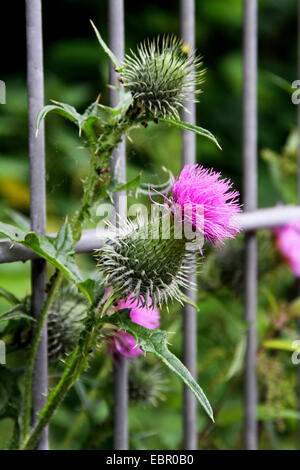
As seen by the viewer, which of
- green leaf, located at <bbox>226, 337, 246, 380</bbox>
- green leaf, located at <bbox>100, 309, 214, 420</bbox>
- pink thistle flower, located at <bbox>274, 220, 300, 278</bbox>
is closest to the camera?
green leaf, located at <bbox>100, 309, 214, 420</bbox>

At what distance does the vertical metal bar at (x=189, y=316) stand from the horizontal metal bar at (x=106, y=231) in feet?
0.71

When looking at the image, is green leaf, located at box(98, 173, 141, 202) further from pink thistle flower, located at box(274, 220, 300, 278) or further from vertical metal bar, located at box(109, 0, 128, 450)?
pink thistle flower, located at box(274, 220, 300, 278)

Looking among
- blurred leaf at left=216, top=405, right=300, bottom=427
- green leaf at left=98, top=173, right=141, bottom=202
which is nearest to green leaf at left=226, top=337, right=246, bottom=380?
blurred leaf at left=216, top=405, right=300, bottom=427

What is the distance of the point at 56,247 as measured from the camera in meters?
1.03

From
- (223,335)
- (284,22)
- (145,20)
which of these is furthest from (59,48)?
(223,335)

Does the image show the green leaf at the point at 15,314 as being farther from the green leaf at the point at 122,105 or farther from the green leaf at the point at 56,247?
the green leaf at the point at 122,105

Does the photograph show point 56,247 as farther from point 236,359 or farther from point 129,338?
point 236,359

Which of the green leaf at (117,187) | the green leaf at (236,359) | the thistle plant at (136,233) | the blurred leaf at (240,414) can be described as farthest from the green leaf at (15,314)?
the blurred leaf at (240,414)

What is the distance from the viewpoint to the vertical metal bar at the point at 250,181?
1.60 metres

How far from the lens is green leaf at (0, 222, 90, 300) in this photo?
960 millimetres

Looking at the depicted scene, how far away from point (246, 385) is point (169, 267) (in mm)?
777

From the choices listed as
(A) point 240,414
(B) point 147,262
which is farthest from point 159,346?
(A) point 240,414

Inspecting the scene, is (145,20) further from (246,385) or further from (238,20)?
(246,385)

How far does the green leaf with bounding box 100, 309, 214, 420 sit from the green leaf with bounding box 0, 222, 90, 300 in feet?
0.24
